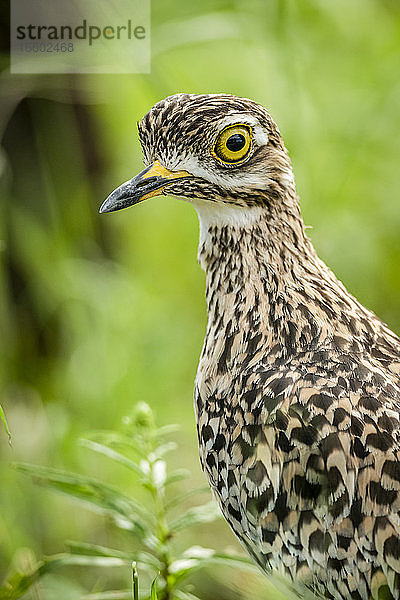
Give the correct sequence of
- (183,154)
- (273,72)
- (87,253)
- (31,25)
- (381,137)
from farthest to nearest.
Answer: (87,253)
(381,137)
(273,72)
(31,25)
(183,154)

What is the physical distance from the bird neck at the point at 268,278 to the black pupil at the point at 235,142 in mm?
179

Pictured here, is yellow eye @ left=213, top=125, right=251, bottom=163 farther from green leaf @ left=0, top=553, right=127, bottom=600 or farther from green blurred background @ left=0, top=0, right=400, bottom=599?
green blurred background @ left=0, top=0, right=400, bottom=599

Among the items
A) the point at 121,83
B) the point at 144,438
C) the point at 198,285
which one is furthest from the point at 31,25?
the point at 198,285

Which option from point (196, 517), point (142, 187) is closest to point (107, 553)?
point (196, 517)

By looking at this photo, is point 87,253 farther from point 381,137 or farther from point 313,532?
point 313,532

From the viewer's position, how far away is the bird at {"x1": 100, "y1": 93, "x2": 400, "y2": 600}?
217 cm

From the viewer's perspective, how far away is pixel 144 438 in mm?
2500

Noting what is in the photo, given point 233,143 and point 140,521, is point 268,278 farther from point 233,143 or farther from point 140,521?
point 140,521

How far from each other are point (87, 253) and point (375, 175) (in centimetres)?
167

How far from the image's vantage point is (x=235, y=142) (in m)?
2.40

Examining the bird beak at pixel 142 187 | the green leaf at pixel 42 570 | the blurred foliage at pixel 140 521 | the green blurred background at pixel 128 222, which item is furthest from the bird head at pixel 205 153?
Result: the green blurred background at pixel 128 222

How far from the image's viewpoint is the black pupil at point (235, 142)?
2396 mm

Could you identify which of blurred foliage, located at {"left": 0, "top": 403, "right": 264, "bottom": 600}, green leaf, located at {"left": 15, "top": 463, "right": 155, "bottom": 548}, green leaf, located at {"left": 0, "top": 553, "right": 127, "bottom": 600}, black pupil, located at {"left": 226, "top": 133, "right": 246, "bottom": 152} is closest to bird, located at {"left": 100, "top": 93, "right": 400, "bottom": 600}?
black pupil, located at {"left": 226, "top": 133, "right": 246, "bottom": 152}

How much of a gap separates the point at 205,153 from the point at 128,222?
3.41 metres
